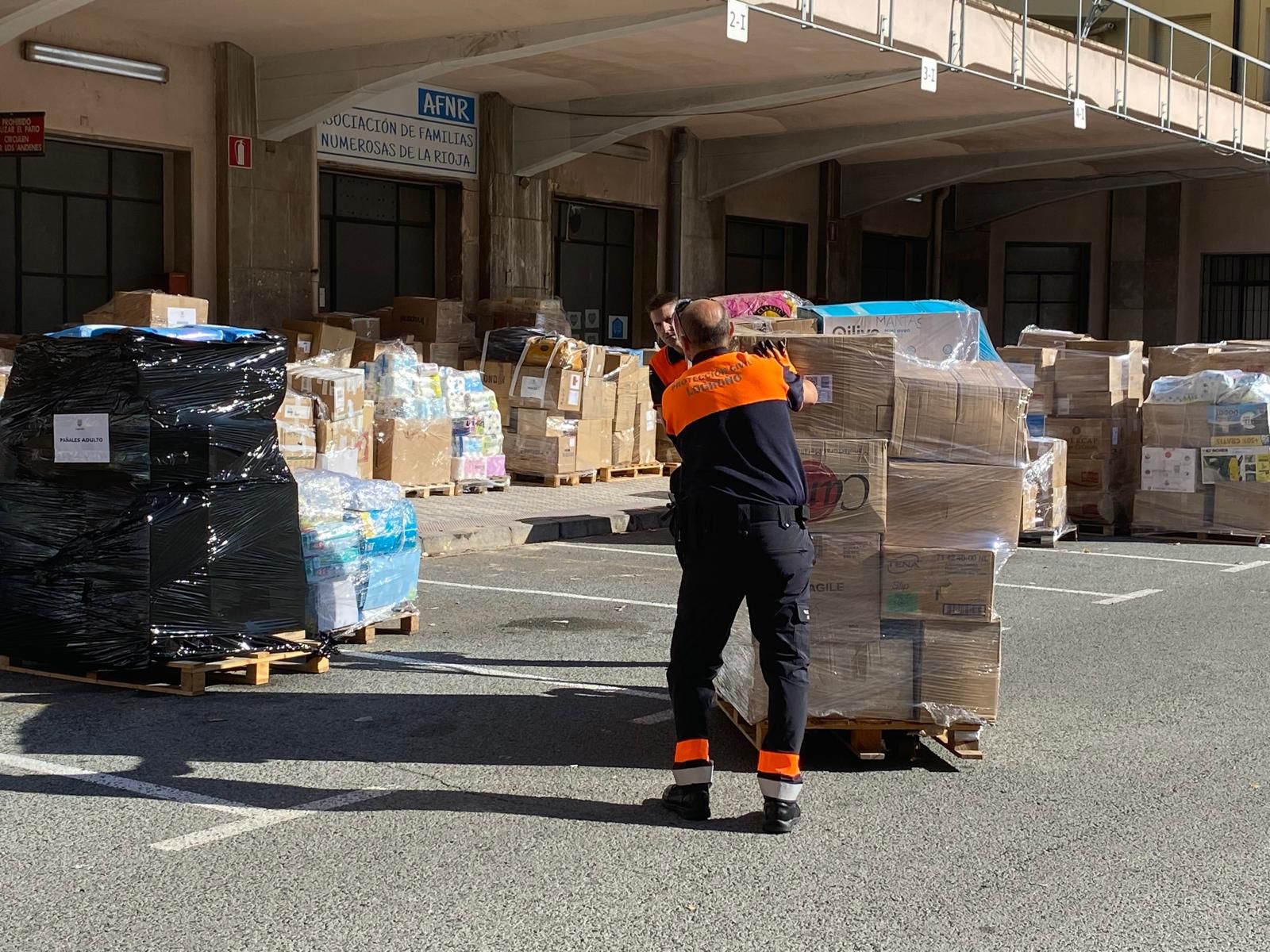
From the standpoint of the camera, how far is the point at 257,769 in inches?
236

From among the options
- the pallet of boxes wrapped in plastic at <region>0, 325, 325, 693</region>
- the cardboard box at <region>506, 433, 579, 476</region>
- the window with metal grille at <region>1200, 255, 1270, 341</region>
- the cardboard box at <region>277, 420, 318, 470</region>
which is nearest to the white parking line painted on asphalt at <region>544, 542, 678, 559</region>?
the cardboard box at <region>277, 420, 318, 470</region>

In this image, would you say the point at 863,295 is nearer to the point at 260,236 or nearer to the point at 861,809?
the point at 260,236

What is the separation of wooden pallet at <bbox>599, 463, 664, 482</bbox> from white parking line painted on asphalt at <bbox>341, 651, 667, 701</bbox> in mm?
9264

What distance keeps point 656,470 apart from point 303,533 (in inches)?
421

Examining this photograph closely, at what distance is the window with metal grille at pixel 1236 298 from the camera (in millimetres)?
32219

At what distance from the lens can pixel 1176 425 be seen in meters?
14.3

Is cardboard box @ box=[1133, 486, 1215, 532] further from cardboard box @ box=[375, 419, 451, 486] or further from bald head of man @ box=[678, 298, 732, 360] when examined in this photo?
bald head of man @ box=[678, 298, 732, 360]

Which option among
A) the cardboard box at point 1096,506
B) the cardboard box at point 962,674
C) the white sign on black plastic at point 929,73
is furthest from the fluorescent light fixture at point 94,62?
the cardboard box at point 962,674

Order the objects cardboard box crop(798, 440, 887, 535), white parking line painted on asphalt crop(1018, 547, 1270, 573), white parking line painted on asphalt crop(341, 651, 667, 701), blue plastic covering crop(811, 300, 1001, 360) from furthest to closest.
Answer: white parking line painted on asphalt crop(1018, 547, 1270, 573), white parking line painted on asphalt crop(341, 651, 667, 701), blue plastic covering crop(811, 300, 1001, 360), cardboard box crop(798, 440, 887, 535)

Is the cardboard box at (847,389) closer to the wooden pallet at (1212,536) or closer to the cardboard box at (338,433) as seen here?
the cardboard box at (338,433)

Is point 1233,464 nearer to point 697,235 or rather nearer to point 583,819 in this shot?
point 583,819

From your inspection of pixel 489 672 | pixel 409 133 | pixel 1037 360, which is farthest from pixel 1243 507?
pixel 409 133

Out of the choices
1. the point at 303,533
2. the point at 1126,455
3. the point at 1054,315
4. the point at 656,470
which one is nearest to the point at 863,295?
the point at 1054,315

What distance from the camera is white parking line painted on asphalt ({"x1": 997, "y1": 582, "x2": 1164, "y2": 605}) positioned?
420 inches
